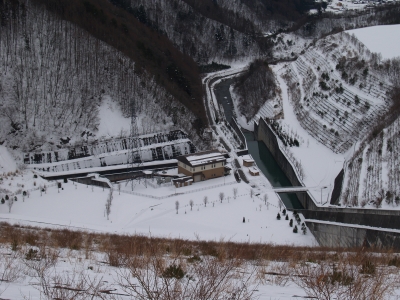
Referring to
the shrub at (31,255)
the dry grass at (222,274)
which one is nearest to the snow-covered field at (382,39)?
the dry grass at (222,274)

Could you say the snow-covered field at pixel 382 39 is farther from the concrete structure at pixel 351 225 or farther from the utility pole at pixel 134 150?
the utility pole at pixel 134 150

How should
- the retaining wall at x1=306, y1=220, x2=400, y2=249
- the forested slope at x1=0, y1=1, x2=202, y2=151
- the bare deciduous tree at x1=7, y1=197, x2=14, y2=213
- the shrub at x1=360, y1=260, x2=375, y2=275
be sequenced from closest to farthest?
the shrub at x1=360, y1=260, x2=375, y2=275, the retaining wall at x1=306, y1=220, x2=400, y2=249, the bare deciduous tree at x1=7, y1=197, x2=14, y2=213, the forested slope at x1=0, y1=1, x2=202, y2=151

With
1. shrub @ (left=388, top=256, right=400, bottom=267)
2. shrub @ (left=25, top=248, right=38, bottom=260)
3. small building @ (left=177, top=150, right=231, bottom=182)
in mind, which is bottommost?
shrub @ (left=388, top=256, right=400, bottom=267)

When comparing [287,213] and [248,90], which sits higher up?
[248,90]

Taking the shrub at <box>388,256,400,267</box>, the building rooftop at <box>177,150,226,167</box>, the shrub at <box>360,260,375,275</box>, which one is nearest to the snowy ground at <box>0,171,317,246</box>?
the building rooftop at <box>177,150,226,167</box>

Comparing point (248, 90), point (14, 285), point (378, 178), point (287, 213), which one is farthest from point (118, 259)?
point (248, 90)

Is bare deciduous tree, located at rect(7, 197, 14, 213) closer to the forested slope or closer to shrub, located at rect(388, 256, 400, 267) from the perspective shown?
the forested slope

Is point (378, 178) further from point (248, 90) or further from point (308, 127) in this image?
point (248, 90)
